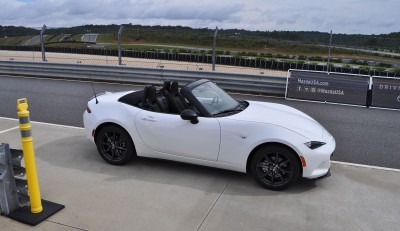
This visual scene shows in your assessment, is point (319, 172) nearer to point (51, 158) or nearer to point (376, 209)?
point (376, 209)

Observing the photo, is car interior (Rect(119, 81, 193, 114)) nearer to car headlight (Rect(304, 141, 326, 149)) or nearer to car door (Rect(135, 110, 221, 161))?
car door (Rect(135, 110, 221, 161))

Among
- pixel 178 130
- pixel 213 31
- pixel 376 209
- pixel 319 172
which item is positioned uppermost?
pixel 213 31

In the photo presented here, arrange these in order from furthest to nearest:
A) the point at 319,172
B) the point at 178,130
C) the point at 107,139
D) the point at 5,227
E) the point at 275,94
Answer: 1. the point at 275,94
2. the point at 107,139
3. the point at 178,130
4. the point at 319,172
5. the point at 5,227

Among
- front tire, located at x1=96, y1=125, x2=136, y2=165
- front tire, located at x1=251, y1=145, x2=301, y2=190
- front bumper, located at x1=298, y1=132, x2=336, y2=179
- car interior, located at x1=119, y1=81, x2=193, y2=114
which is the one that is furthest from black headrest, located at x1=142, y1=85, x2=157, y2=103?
front bumper, located at x1=298, y1=132, x2=336, y2=179

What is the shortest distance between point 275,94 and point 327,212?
300 inches

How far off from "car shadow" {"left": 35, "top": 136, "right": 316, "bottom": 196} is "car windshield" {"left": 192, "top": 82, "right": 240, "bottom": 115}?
889 mm

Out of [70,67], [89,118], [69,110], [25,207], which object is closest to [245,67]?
[70,67]

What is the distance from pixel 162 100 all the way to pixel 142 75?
25.7ft

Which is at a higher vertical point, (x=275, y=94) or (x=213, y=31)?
(x=213, y=31)

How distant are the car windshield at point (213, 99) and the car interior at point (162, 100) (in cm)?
21

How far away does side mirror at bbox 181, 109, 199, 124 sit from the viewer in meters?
4.69

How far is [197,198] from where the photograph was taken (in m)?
4.39

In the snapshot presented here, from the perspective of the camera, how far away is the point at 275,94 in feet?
37.8

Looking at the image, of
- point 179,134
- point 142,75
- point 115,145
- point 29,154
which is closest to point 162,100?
point 179,134
